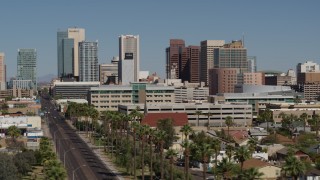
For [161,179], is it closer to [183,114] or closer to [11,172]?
[11,172]

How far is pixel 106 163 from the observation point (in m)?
114

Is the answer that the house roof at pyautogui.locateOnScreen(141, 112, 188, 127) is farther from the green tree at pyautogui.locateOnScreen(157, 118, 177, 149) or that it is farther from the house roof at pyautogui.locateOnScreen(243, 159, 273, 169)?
the house roof at pyautogui.locateOnScreen(243, 159, 273, 169)

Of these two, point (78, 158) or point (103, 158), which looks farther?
point (103, 158)

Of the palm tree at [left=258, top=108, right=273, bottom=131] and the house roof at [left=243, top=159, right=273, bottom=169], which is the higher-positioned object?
the palm tree at [left=258, top=108, right=273, bottom=131]

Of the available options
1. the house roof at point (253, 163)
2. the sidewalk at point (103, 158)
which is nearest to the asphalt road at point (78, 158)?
the sidewalk at point (103, 158)

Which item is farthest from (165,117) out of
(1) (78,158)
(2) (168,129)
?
(1) (78,158)

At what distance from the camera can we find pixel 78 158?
11938 cm

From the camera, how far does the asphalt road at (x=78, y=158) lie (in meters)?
99.5

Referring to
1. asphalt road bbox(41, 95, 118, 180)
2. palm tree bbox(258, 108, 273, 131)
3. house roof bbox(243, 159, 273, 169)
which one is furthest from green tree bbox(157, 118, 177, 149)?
palm tree bbox(258, 108, 273, 131)

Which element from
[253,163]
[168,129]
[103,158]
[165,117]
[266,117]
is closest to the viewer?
[253,163]

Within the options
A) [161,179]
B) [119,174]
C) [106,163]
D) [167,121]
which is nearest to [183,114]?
[167,121]

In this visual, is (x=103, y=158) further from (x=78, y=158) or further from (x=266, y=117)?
→ (x=266, y=117)

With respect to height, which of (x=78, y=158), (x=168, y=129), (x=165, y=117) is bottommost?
(x=78, y=158)

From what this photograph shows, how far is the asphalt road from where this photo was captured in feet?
326
